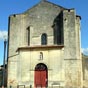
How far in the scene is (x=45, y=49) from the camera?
3584cm

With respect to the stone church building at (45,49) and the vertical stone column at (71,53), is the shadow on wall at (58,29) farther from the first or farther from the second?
the vertical stone column at (71,53)

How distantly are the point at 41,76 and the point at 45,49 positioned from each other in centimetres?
343

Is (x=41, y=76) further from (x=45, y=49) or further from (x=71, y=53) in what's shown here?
(x=71, y=53)

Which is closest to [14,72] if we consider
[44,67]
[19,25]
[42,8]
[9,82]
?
[9,82]

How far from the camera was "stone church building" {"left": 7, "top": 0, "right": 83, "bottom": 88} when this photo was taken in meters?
34.8

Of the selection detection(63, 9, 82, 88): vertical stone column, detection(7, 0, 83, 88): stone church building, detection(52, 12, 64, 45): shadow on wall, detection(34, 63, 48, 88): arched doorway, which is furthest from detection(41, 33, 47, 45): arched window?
detection(34, 63, 48, 88): arched doorway

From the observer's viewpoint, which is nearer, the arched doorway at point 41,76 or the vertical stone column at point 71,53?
the vertical stone column at point 71,53

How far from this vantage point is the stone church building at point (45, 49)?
34.8 metres

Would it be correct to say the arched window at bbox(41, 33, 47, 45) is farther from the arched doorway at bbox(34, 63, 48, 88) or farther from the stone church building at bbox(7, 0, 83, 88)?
the arched doorway at bbox(34, 63, 48, 88)

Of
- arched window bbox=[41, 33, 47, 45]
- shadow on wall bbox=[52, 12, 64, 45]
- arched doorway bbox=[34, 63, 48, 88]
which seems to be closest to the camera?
arched doorway bbox=[34, 63, 48, 88]

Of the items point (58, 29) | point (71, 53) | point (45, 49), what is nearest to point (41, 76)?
point (45, 49)

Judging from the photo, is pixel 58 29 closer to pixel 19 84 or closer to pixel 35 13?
pixel 35 13

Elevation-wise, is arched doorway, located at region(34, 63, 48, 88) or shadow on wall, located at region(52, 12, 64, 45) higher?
shadow on wall, located at region(52, 12, 64, 45)

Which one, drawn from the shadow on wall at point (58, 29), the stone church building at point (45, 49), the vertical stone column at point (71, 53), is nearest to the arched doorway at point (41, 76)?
the stone church building at point (45, 49)
